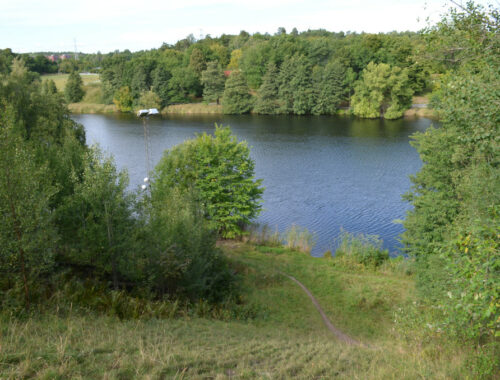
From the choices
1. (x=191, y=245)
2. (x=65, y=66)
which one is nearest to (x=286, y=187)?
(x=191, y=245)

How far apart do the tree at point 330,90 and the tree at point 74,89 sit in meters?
50.0

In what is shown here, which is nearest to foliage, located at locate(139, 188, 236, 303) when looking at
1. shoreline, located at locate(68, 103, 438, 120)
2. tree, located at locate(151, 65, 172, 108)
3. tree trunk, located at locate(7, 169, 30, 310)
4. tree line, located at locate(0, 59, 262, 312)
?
tree line, located at locate(0, 59, 262, 312)

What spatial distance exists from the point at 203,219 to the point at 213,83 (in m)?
65.9

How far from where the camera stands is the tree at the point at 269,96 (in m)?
72.9

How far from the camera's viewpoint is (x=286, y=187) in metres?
33.9

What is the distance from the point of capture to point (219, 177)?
2548cm

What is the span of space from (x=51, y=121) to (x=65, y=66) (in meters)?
95.7

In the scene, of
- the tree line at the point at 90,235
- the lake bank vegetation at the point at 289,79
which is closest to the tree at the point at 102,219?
the tree line at the point at 90,235

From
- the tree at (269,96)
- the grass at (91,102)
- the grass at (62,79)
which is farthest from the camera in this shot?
the grass at (62,79)

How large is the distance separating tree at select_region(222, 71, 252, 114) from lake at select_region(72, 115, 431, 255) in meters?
6.02

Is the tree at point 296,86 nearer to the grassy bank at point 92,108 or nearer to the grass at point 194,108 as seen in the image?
the grass at point 194,108

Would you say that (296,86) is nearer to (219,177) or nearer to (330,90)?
(330,90)

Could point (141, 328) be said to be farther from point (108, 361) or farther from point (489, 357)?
point (489, 357)

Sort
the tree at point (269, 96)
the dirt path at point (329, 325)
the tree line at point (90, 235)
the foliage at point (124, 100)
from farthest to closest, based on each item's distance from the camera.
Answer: the foliage at point (124, 100) < the tree at point (269, 96) < the dirt path at point (329, 325) < the tree line at point (90, 235)
